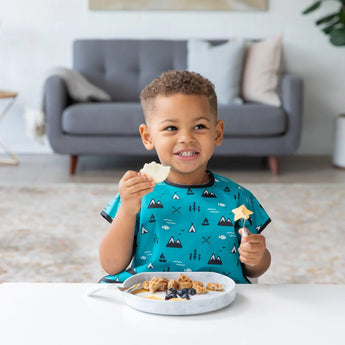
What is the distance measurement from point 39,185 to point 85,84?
0.83 metres

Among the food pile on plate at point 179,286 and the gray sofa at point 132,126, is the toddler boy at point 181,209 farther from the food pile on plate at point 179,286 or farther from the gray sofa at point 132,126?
the gray sofa at point 132,126

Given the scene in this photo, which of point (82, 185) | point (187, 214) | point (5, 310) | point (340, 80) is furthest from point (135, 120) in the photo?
point (5, 310)

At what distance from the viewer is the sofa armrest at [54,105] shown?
3.58 metres

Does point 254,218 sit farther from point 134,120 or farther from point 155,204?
point 134,120

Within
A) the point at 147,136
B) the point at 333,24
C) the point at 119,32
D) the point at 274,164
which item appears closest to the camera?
the point at 147,136

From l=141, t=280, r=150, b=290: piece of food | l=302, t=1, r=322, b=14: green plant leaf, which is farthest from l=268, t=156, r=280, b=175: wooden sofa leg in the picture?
l=141, t=280, r=150, b=290: piece of food

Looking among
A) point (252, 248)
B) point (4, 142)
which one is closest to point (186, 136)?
point (252, 248)

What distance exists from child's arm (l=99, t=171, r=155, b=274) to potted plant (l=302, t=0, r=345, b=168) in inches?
123

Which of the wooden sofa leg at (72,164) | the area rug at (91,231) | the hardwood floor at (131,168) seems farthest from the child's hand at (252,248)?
the wooden sofa leg at (72,164)

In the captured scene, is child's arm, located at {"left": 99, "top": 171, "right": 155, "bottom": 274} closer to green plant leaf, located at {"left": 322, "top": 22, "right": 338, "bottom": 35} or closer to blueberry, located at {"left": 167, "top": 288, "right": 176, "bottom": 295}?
blueberry, located at {"left": 167, "top": 288, "right": 176, "bottom": 295}

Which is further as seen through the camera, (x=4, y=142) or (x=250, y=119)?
(x=4, y=142)

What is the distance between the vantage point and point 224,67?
12.5 ft

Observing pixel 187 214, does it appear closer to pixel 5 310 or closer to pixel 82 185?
pixel 5 310

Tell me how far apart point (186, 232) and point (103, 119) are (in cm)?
260
